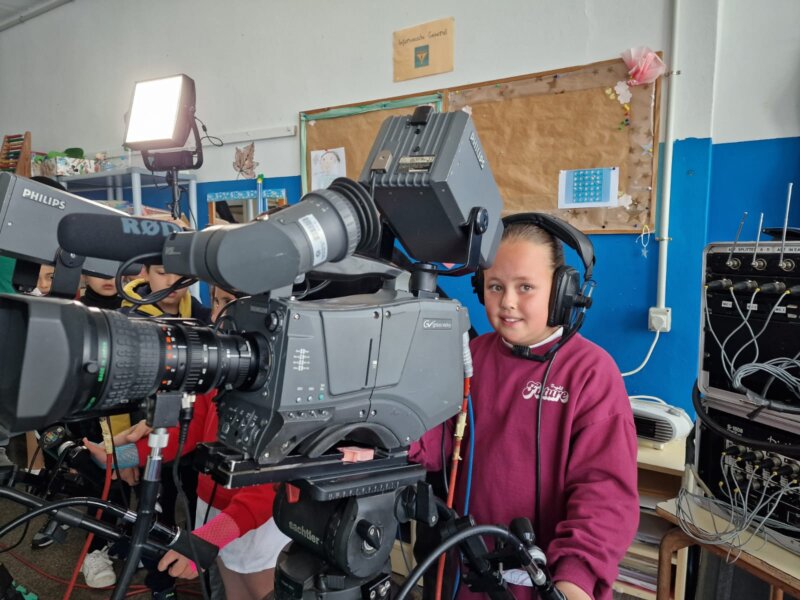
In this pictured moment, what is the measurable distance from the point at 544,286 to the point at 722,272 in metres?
0.47

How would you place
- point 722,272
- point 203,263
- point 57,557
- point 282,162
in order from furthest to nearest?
point 282,162, point 57,557, point 722,272, point 203,263

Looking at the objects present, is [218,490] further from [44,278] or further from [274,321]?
[44,278]

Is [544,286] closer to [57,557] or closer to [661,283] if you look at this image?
[661,283]

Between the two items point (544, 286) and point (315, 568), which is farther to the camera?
point (544, 286)

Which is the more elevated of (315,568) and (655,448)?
(315,568)

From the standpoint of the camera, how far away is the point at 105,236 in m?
0.61

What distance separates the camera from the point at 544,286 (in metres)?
0.95

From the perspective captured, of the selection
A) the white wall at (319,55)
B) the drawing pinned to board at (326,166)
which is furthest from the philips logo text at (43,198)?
the drawing pinned to board at (326,166)

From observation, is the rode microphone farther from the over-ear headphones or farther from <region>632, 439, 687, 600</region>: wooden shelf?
<region>632, 439, 687, 600</region>: wooden shelf

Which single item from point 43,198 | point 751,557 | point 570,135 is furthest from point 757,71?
point 43,198

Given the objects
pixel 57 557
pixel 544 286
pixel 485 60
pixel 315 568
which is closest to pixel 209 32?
pixel 485 60

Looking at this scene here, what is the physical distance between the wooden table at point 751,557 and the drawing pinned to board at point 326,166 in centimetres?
207

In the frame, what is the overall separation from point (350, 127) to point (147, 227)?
2.16 meters

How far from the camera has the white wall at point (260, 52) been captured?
2.11 metres
